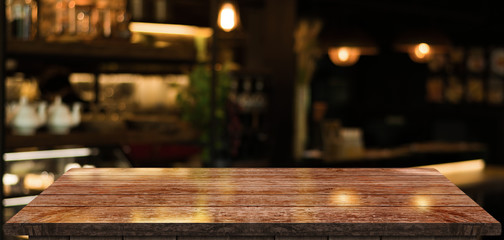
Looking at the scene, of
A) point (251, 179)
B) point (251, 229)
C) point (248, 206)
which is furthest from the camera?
point (251, 179)

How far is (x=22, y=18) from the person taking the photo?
458 cm

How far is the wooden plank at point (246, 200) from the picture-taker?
1.80 m

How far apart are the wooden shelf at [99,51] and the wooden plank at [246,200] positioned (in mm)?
3052

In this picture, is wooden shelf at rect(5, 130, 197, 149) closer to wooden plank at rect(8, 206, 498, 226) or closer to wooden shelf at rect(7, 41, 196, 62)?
wooden shelf at rect(7, 41, 196, 62)

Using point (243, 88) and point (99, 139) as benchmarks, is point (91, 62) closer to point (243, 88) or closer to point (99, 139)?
point (99, 139)

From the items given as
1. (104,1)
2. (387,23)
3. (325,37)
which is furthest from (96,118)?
(387,23)

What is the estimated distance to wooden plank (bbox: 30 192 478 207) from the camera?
1.80 meters

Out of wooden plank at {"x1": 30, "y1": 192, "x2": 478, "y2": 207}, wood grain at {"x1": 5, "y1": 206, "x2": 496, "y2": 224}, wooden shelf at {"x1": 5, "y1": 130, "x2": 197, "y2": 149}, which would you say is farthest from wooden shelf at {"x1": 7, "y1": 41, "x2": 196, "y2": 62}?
wood grain at {"x1": 5, "y1": 206, "x2": 496, "y2": 224}

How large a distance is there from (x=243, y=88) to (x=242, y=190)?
14.6 ft

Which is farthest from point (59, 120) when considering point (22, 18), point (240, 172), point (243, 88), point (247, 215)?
point (247, 215)

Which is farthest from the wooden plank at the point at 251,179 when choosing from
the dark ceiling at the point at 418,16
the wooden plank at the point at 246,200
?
→ the dark ceiling at the point at 418,16

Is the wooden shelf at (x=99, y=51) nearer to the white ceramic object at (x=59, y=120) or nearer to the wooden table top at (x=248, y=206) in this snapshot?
the white ceramic object at (x=59, y=120)

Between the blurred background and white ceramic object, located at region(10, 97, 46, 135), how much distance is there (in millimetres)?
10

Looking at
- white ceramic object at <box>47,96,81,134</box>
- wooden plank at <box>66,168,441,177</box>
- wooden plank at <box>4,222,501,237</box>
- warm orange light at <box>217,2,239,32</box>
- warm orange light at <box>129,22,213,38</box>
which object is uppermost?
warm orange light at <box>217,2,239,32</box>
